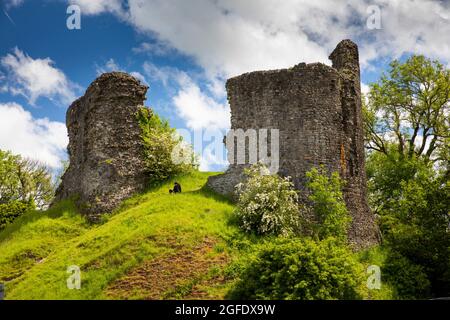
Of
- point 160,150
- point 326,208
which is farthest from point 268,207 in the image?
point 160,150

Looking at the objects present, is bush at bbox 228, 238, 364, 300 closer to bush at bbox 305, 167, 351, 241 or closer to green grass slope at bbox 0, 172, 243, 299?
green grass slope at bbox 0, 172, 243, 299

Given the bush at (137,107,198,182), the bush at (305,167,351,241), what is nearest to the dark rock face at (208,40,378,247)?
the bush at (305,167,351,241)

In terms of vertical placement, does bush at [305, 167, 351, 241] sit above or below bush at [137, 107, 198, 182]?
below

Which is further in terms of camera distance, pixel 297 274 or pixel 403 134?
pixel 403 134

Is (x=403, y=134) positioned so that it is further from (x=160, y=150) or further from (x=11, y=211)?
(x=11, y=211)

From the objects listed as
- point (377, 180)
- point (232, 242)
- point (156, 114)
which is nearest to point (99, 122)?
point (156, 114)

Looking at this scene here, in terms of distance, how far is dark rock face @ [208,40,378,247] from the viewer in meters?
21.8

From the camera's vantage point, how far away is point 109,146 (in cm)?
2525

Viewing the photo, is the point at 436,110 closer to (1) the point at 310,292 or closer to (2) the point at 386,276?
(2) the point at 386,276

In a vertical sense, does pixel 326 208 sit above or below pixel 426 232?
above

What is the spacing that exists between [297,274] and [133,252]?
19.9ft

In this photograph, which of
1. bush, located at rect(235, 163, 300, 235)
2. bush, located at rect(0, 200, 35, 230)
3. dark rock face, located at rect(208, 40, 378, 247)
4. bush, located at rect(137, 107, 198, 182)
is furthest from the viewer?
bush, located at rect(0, 200, 35, 230)

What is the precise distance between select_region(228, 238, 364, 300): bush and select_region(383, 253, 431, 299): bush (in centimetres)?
373

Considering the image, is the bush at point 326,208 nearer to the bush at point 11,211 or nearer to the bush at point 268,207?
the bush at point 268,207
